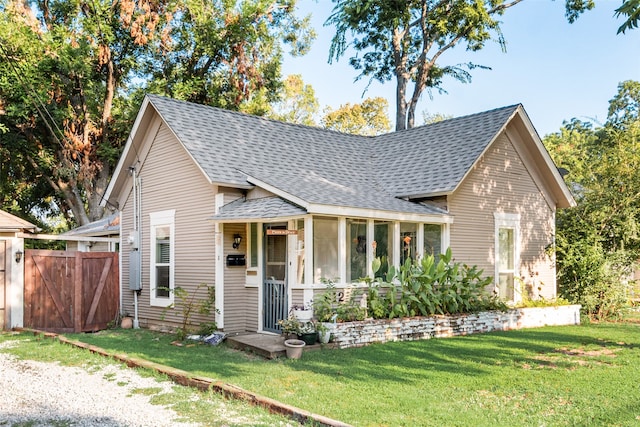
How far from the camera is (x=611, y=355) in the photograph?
966 cm

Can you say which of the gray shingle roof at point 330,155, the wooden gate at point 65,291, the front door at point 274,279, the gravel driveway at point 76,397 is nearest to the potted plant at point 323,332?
the front door at point 274,279

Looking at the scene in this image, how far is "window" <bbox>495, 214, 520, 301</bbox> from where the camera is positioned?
14586 mm

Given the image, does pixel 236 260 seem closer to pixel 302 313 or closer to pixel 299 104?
pixel 302 313

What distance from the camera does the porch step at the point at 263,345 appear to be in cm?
958

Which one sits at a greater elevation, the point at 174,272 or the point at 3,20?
the point at 3,20

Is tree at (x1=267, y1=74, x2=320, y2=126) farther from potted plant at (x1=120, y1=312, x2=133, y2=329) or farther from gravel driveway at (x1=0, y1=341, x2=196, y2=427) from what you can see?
gravel driveway at (x1=0, y1=341, x2=196, y2=427)

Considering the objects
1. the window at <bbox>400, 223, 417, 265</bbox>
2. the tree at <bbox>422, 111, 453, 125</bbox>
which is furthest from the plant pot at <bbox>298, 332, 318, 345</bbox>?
the tree at <bbox>422, 111, 453, 125</bbox>

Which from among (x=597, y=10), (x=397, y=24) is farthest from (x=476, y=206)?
(x=597, y=10)

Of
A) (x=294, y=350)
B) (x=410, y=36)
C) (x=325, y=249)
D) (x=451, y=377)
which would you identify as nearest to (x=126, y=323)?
(x=325, y=249)

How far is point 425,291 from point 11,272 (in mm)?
8994

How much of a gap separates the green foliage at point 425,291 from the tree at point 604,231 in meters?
4.01

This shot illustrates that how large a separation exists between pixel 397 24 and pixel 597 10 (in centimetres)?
880

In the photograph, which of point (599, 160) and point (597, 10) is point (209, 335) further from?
point (597, 10)

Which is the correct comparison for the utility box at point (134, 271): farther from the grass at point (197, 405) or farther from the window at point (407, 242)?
the window at point (407, 242)
